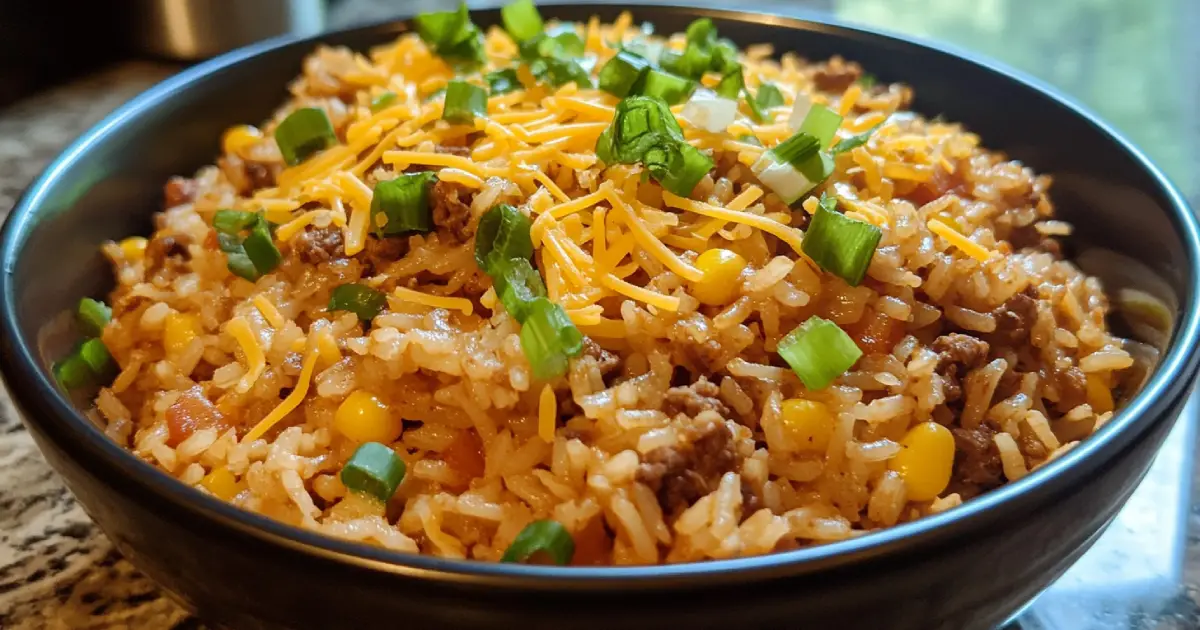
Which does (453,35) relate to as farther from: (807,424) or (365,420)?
(807,424)

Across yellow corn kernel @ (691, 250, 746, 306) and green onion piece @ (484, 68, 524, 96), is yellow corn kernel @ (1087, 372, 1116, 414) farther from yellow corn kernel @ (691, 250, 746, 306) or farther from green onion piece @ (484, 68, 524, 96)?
green onion piece @ (484, 68, 524, 96)

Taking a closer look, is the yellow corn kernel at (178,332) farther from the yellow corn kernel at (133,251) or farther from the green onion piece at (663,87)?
the green onion piece at (663,87)

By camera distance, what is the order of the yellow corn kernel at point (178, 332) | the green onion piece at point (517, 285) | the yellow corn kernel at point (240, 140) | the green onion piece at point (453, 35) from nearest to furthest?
the green onion piece at point (517, 285)
the yellow corn kernel at point (178, 332)
the yellow corn kernel at point (240, 140)
the green onion piece at point (453, 35)

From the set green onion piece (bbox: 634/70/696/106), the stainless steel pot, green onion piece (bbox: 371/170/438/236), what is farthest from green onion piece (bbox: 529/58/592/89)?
the stainless steel pot

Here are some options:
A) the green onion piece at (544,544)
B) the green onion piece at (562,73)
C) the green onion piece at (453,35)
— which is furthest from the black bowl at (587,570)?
the green onion piece at (562,73)

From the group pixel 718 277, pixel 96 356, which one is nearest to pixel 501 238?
pixel 718 277

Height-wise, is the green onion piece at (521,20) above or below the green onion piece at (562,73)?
above
